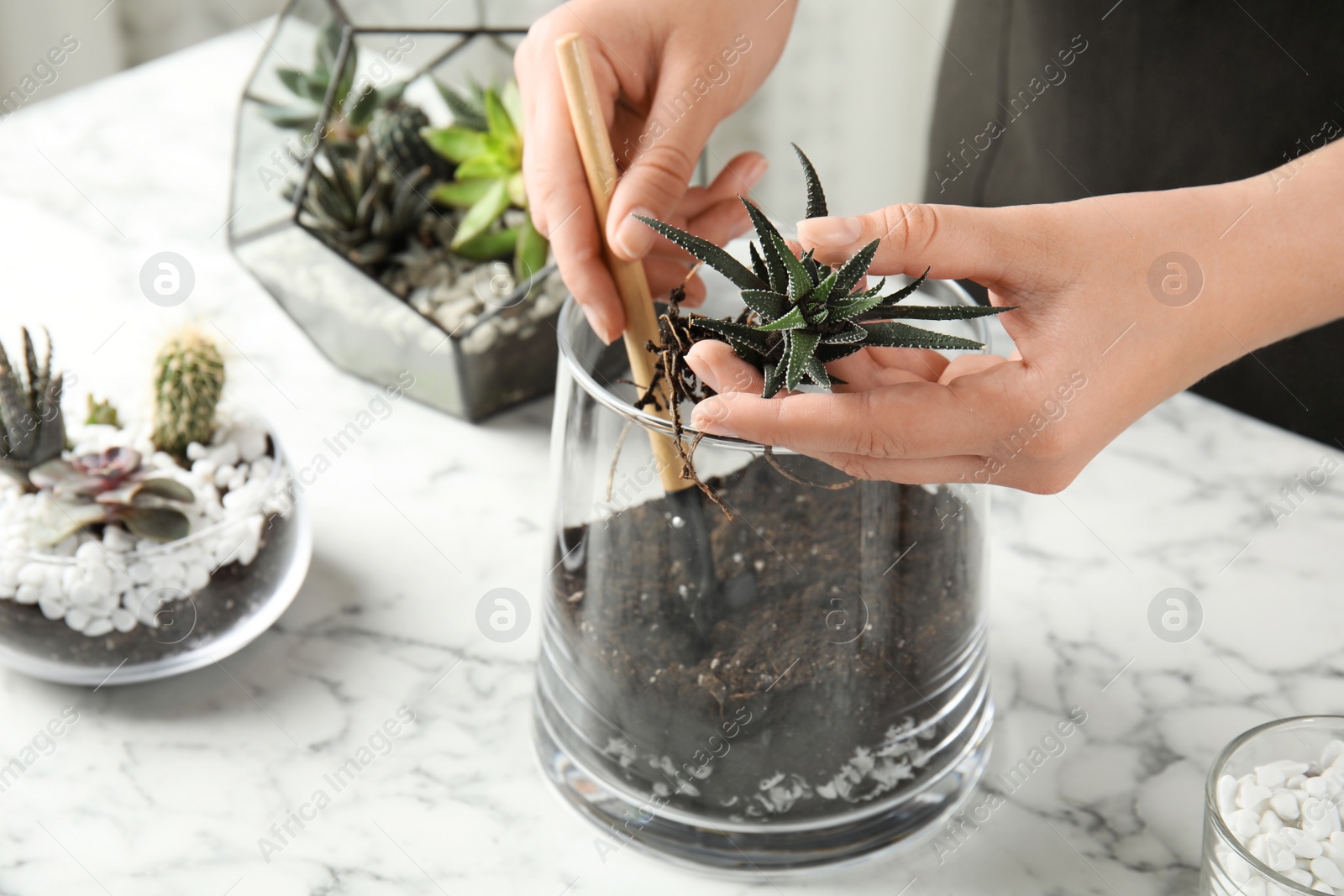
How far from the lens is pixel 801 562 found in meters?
0.62

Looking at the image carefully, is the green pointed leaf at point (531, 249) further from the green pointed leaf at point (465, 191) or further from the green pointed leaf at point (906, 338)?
the green pointed leaf at point (906, 338)

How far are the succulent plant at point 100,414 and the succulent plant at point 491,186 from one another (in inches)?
12.8

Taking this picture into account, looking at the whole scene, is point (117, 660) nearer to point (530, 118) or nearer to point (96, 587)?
point (96, 587)

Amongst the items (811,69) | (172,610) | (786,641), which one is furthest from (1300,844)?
(811,69)

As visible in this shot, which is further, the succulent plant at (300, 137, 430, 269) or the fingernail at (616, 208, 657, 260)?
the succulent plant at (300, 137, 430, 269)

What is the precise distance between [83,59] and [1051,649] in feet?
7.40

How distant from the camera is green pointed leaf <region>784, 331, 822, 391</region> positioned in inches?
21.1

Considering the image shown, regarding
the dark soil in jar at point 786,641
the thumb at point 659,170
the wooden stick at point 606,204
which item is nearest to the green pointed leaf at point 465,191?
the thumb at point 659,170

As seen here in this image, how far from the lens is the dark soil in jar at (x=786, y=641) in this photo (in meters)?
0.62

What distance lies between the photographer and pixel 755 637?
2.05ft

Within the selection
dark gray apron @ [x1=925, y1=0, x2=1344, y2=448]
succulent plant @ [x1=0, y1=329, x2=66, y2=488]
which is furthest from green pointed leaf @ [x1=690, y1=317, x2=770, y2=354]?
dark gray apron @ [x1=925, y1=0, x2=1344, y2=448]

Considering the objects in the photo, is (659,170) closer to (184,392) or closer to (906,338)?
(906,338)

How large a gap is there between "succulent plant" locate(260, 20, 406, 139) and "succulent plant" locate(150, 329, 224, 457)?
0.39 metres

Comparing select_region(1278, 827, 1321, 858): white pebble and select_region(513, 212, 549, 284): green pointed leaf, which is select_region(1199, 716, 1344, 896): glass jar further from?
select_region(513, 212, 549, 284): green pointed leaf
